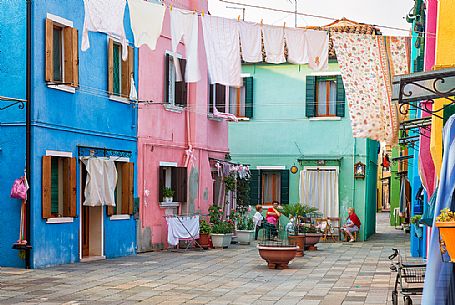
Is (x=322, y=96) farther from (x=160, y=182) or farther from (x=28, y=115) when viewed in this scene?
(x=28, y=115)

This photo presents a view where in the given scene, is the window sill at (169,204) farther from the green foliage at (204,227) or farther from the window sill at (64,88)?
the window sill at (64,88)

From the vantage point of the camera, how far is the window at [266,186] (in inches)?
1057

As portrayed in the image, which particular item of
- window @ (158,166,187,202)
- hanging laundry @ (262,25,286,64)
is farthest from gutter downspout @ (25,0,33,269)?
window @ (158,166,187,202)

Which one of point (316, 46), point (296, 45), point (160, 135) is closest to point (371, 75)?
point (316, 46)

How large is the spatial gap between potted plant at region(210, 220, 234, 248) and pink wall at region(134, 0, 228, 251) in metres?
1.26

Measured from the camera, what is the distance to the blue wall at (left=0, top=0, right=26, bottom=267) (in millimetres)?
14445

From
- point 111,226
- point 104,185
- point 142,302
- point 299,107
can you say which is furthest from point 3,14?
point 299,107

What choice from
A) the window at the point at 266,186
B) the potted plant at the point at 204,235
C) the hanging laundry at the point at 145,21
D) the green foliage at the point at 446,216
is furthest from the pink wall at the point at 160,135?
the green foliage at the point at 446,216

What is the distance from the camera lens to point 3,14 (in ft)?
48.1

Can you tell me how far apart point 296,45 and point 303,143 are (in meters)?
13.9

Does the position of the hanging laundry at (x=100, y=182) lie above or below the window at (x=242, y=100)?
below

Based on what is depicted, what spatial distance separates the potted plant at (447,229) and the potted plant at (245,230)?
55.9ft

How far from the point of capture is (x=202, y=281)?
1352cm

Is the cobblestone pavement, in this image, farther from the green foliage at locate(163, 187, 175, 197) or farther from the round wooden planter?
the green foliage at locate(163, 187, 175, 197)
